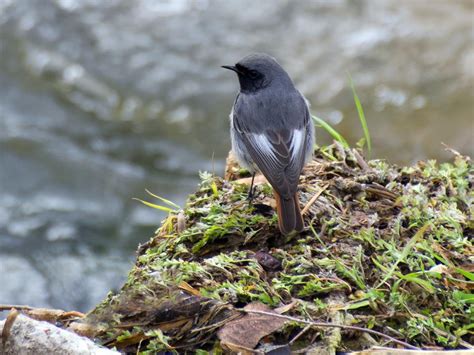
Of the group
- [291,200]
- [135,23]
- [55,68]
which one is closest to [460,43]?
[135,23]

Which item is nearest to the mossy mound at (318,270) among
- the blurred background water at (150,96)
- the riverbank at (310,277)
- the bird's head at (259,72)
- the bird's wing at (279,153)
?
the riverbank at (310,277)

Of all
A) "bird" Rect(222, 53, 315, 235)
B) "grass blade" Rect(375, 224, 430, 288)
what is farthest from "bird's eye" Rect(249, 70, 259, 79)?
"grass blade" Rect(375, 224, 430, 288)

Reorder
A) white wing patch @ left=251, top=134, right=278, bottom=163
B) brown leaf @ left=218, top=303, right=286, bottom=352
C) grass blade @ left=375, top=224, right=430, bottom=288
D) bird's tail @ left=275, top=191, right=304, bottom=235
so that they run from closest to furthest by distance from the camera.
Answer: brown leaf @ left=218, top=303, right=286, bottom=352, grass blade @ left=375, top=224, right=430, bottom=288, bird's tail @ left=275, top=191, right=304, bottom=235, white wing patch @ left=251, top=134, right=278, bottom=163

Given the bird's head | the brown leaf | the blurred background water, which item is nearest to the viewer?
the brown leaf

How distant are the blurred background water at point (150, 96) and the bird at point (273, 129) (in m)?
3.72

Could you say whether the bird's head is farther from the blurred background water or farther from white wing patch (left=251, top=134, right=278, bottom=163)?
the blurred background water

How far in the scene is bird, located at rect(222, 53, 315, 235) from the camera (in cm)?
413

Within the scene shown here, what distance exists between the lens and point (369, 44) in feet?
37.8

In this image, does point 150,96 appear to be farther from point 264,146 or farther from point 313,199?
point 313,199

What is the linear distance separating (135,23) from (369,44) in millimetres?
3488

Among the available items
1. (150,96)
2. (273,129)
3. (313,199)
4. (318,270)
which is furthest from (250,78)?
(150,96)

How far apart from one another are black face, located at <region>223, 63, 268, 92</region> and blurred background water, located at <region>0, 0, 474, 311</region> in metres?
3.63

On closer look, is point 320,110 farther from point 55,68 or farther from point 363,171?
Answer: point 363,171

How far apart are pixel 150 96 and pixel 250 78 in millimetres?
6032
